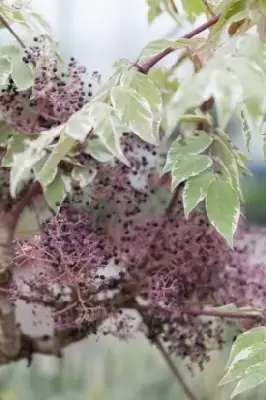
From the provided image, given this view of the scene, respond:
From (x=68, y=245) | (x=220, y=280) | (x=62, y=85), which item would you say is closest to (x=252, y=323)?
(x=220, y=280)

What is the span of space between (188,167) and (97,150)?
3.7 inches

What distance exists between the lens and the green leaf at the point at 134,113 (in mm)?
449

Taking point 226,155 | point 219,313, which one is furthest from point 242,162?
point 219,313

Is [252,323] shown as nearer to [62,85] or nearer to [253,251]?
[253,251]

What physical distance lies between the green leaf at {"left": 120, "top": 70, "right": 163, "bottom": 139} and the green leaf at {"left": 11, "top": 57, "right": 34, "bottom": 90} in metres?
0.13

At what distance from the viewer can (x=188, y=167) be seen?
0.52 metres

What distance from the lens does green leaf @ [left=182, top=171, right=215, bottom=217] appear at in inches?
20.5

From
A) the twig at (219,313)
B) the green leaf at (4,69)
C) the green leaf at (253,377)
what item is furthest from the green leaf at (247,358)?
the green leaf at (4,69)

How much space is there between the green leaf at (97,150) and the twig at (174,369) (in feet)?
0.65

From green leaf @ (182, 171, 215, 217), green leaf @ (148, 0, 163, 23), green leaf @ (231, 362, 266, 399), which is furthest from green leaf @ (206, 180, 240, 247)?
green leaf @ (148, 0, 163, 23)

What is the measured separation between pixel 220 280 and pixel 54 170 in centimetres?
20

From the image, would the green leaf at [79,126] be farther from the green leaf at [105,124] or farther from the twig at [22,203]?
the twig at [22,203]

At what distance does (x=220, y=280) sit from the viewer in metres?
0.61

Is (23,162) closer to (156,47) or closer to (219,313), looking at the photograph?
(156,47)
